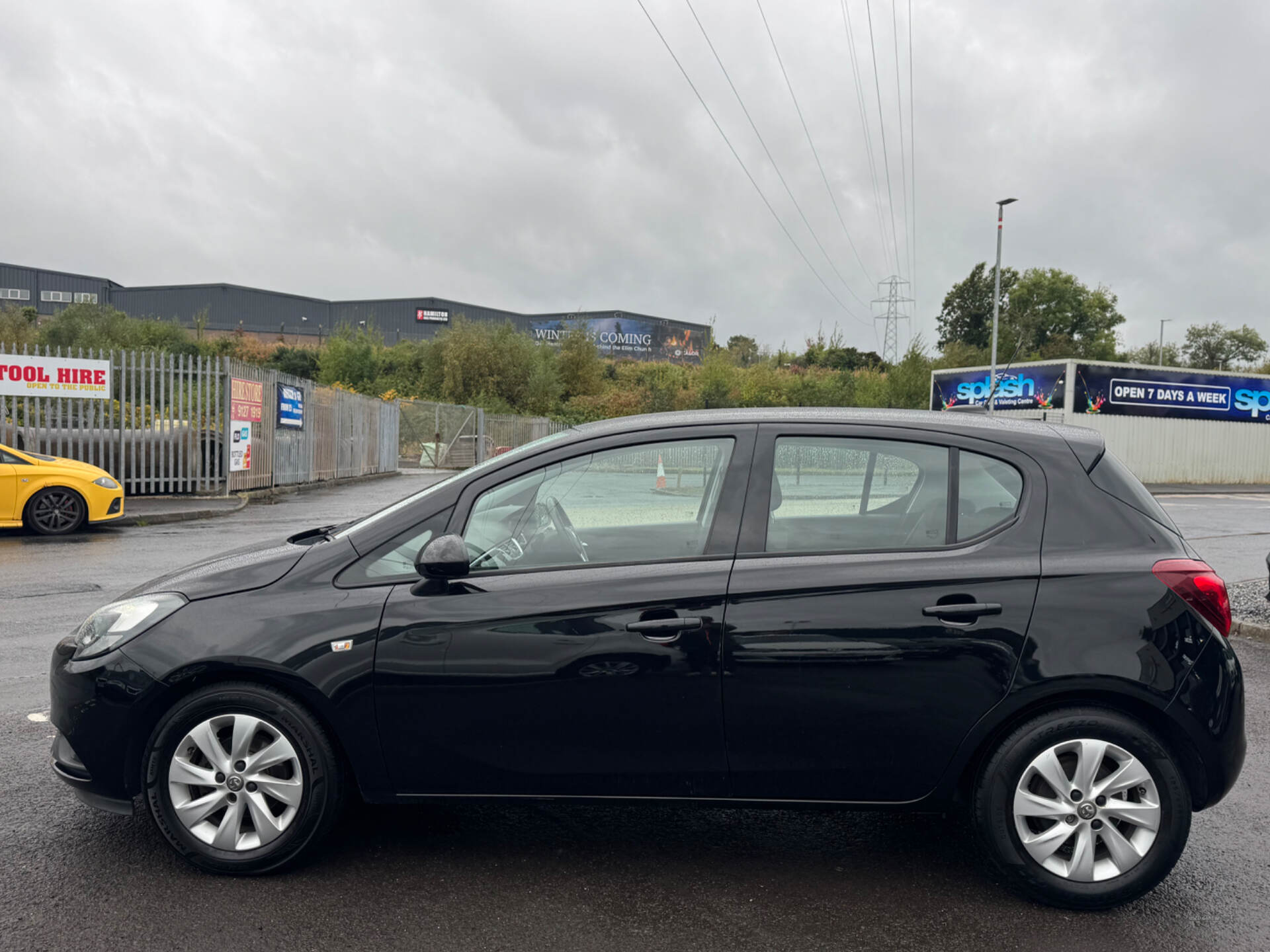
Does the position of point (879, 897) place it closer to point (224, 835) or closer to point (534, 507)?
point (534, 507)

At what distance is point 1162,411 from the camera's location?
37.8m

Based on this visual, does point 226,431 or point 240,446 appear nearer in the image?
point 226,431

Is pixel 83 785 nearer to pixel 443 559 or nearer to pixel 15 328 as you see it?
pixel 443 559

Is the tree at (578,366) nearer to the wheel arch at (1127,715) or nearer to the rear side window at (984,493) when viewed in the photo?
the rear side window at (984,493)

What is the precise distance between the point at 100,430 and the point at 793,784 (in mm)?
16870

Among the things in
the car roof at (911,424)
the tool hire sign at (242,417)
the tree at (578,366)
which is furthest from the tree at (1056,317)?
the car roof at (911,424)

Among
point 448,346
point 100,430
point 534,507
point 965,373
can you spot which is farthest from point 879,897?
point 448,346

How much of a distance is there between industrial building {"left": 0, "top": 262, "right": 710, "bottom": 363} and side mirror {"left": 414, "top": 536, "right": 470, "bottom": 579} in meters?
76.1

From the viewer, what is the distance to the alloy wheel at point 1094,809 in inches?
122

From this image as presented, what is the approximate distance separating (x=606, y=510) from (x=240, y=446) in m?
17.4

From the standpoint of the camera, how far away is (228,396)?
18625mm

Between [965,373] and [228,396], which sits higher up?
[965,373]

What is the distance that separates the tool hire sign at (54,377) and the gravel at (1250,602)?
16.8 meters

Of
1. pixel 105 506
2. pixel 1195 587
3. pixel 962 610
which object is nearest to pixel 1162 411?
pixel 105 506
